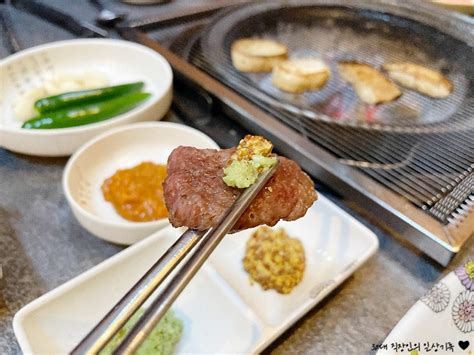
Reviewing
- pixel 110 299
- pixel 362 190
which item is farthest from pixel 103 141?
pixel 362 190

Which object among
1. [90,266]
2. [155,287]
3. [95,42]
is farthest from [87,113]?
[155,287]

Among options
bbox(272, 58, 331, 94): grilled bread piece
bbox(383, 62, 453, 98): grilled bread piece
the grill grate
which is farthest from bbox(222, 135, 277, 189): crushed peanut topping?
bbox(383, 62, 453, 98): grilled bread piece

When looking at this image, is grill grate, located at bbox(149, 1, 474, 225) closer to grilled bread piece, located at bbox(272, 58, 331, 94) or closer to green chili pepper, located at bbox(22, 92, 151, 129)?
grilled bread piece, located at bbox(272, 58, 331, 94)

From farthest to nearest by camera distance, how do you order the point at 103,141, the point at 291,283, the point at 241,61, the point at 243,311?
1. the point at 241,61
2. the point at 103,141
3. the point at 291,283
4. the point at 243,311

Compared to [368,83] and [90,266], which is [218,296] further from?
[368,83]

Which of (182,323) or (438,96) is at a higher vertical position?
(438,96)

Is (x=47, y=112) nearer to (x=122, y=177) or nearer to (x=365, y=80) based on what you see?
(x=122, y=177)
